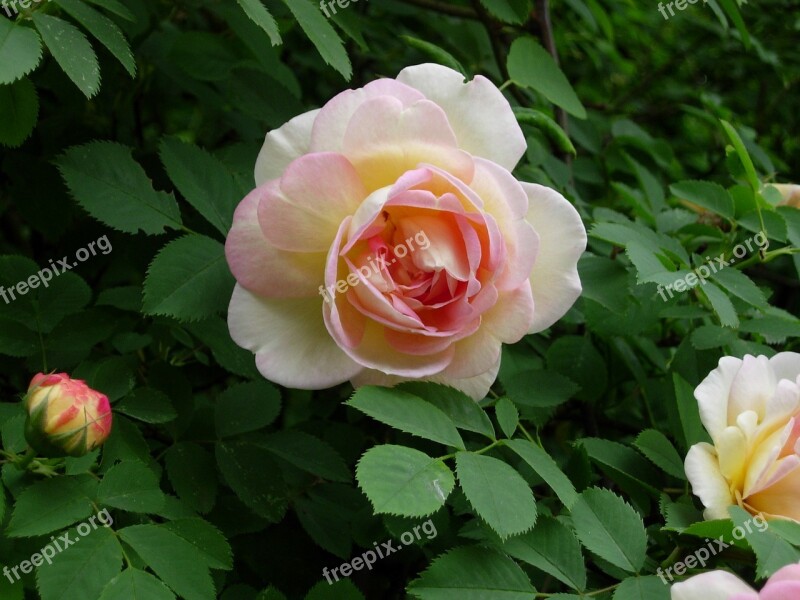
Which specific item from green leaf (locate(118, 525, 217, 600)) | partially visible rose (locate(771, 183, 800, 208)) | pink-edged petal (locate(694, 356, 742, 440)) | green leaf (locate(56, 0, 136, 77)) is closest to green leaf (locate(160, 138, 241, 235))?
green leaf (locate(56, 0, 136, 77))

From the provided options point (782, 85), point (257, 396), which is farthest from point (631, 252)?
point (782, 85)

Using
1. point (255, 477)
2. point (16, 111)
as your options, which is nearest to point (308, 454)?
point (255, 477)

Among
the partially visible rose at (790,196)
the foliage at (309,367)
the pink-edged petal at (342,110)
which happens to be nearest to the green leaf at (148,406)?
the foliage at (309,367)

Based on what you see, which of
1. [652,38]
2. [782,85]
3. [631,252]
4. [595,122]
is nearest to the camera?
[631,252]

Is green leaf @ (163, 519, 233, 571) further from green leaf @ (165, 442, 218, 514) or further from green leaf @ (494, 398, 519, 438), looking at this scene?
green leaf @ (494, 398, 519, 438)

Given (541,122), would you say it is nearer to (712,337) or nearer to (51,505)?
(712,337)

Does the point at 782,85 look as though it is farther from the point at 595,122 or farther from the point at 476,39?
the point at 476,39
